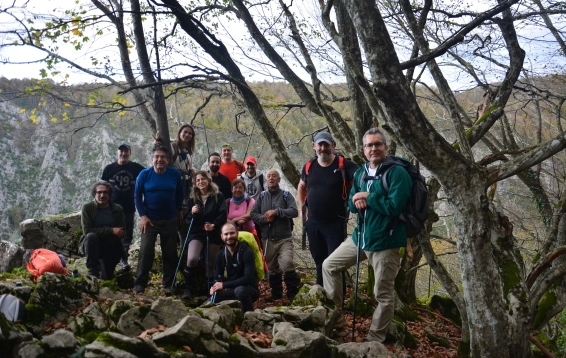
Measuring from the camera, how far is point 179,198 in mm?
6199

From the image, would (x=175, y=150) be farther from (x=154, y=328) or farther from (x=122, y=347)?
(x=122, y=347)

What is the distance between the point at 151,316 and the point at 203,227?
2458mm

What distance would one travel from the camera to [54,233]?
9648 mm

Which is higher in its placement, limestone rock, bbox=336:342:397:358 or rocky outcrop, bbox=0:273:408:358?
rocky outcrop, bbox=0:273:408:358

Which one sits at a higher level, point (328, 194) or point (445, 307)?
point (328, 194)

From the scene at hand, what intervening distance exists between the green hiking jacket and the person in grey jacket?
2.18 m

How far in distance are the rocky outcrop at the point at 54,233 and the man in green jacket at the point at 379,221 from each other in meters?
7.69

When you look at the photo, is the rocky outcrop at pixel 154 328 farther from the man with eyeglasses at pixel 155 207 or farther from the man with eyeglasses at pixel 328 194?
the man with eyeglasses at pixel 155 207

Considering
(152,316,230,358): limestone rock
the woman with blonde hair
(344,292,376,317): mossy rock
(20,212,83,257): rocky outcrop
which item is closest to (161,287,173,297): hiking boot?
the woman with blonde hair

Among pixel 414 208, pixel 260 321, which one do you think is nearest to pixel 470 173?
pixel 414 208

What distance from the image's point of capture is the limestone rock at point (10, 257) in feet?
29.8

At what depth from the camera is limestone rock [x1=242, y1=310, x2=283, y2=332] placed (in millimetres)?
4180

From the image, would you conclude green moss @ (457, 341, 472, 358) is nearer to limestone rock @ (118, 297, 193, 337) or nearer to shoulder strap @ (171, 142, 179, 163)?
limestone rock @ (118, 297, 193, 337)

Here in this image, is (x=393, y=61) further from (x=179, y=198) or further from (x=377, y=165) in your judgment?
(x=179, y=198)
